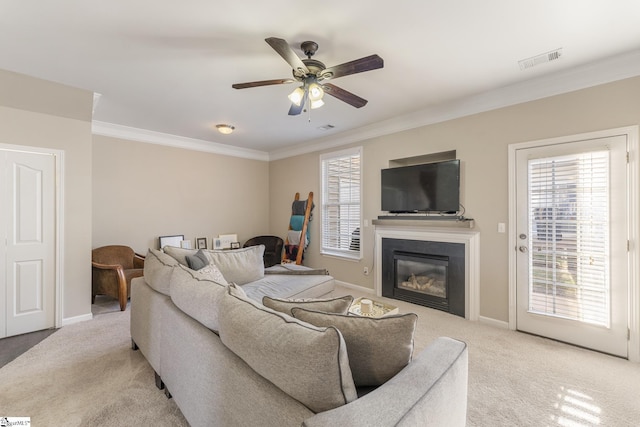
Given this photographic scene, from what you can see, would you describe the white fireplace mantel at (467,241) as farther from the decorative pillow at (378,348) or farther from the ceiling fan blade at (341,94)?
the decorative pillow at (378,348)

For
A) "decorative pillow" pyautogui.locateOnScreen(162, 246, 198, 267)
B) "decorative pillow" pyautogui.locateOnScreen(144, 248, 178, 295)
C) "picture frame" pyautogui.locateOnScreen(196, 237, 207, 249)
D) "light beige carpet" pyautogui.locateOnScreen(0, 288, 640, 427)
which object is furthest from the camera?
"picture frame" pyautogui.locateOnScreen(196, 237, 207, 249)

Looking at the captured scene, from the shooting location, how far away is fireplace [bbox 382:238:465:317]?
3506 mm

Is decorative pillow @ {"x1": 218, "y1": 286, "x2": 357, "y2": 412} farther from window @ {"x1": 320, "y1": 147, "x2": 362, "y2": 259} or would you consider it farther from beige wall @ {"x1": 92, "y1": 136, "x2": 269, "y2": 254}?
beige wall @ {"x1": 92, "y1": 136, "x2": 269, "y2": 254}

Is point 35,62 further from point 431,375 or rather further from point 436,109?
point 436,109

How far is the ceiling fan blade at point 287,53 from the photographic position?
5.94 feet

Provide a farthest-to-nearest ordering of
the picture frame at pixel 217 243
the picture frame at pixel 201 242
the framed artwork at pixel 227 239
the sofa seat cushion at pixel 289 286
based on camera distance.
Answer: the framed artwork at pixel 227 239, the picture frame at pixel 217 243, the picture frame at pixel 201 242, the sofa seat cushion at pixel 289 286

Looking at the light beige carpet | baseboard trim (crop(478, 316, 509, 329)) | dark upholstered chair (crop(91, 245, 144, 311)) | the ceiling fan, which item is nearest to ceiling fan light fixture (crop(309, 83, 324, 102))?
the ceiling fan

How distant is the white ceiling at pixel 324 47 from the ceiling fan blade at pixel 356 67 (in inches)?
11.8

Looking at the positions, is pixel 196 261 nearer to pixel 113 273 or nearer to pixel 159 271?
pixel 159 271

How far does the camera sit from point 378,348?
1.09 m

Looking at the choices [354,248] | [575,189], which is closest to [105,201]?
[354,248]

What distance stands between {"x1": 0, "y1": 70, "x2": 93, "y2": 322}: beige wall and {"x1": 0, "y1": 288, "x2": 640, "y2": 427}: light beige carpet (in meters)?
0.59

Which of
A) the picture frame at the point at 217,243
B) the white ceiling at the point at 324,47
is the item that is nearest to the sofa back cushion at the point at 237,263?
the white ceiling at the point at 324,47

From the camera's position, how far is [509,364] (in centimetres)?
239
